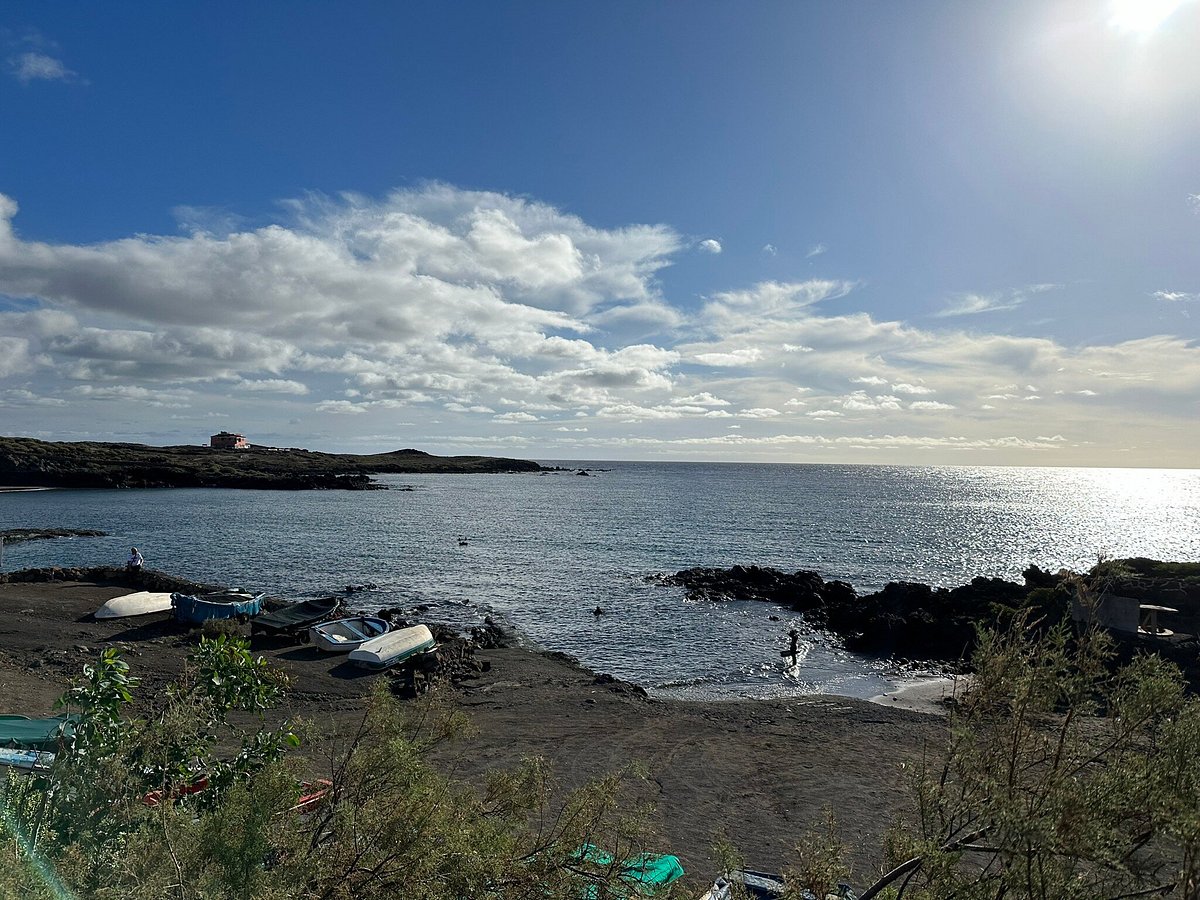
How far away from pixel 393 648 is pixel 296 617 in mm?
5554

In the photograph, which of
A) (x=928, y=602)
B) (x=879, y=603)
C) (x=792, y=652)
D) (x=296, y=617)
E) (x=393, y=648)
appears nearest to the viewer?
(x=393, y=648)

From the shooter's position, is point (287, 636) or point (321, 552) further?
point (321, 552)

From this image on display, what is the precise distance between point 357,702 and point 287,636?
8.43 m

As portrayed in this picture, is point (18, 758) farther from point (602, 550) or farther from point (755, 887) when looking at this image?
point (602, 550)

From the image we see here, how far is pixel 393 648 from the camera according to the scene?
2405 cm

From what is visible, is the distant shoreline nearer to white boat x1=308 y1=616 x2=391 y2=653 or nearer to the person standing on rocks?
white boat x1=308 y1=616 x2=391 y2=653

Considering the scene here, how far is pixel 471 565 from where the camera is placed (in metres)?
48.1

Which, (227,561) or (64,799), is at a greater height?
(64,799)

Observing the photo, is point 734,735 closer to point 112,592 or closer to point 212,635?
point 212,635

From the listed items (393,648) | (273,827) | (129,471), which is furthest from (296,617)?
(129,471)

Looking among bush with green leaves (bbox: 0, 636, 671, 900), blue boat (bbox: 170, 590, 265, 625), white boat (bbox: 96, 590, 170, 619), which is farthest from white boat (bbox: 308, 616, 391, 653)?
bush with green leaves (bbox: 0, 636, 671, 900)

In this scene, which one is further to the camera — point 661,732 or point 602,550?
point 602,550

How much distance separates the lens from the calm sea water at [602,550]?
97.1 feet

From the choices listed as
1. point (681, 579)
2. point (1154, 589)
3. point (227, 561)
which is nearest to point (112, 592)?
point (227, 561)
